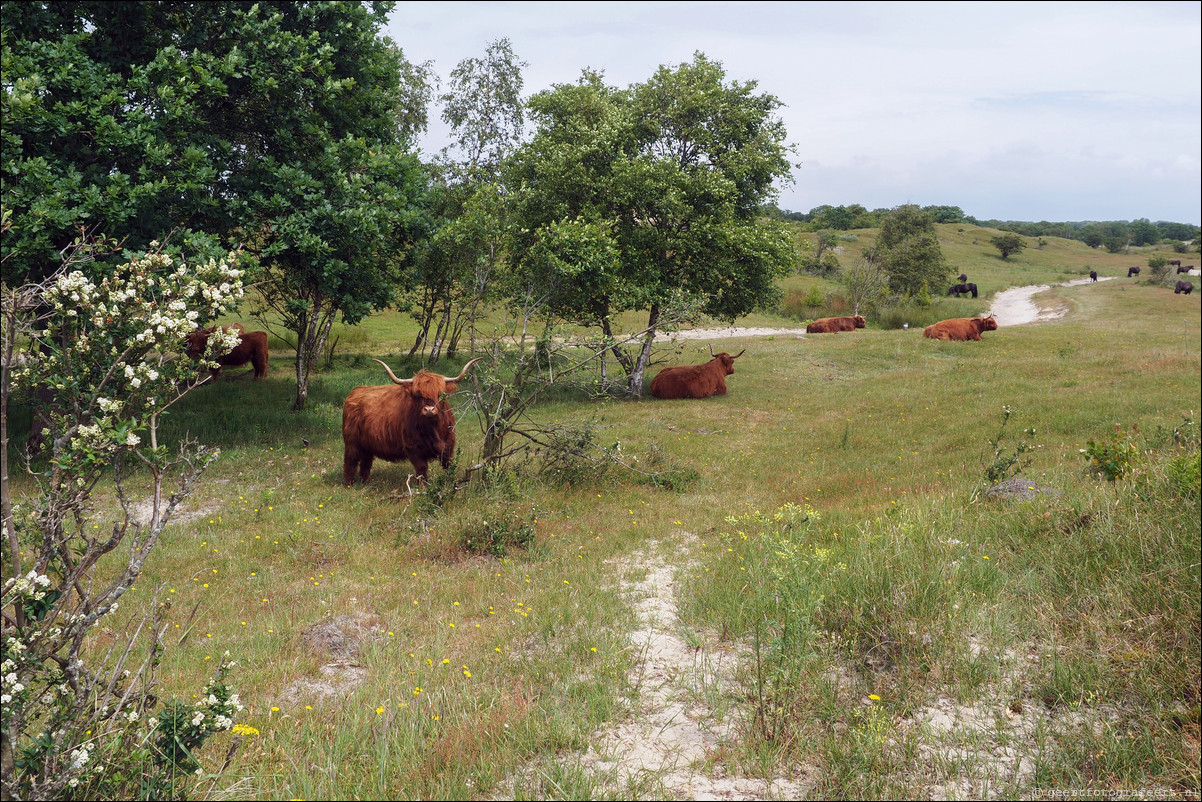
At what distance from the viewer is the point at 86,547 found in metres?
3.59

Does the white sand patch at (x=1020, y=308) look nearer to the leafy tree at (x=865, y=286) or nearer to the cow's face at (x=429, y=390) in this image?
the leafy tree at (x=865, y=286)

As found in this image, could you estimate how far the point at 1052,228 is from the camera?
83.9 m

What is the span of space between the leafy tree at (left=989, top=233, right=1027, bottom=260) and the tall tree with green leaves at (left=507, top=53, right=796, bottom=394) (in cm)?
6480

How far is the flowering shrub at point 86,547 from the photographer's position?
319cm

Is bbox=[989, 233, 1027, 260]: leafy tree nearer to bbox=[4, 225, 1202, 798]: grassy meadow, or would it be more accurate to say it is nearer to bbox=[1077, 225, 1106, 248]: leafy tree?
bbox=[1077, 225, 1106, 248]: leafy tree

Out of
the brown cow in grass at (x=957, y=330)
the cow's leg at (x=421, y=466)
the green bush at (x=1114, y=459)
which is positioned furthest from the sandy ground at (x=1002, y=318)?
the green bush at (x=1114, y=459)

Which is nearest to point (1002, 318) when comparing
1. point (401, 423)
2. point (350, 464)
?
point (401, 423)

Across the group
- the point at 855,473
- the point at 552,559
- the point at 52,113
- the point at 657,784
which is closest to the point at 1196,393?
the point at 855,473

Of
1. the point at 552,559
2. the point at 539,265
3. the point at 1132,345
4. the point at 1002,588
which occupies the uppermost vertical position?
the point at 539,265

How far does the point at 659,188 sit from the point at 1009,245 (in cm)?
6884

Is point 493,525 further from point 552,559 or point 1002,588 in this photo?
point 1002,588

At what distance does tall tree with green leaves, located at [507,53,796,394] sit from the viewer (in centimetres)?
2005

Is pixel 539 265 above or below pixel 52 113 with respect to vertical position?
below

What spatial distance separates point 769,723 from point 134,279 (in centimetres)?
481
